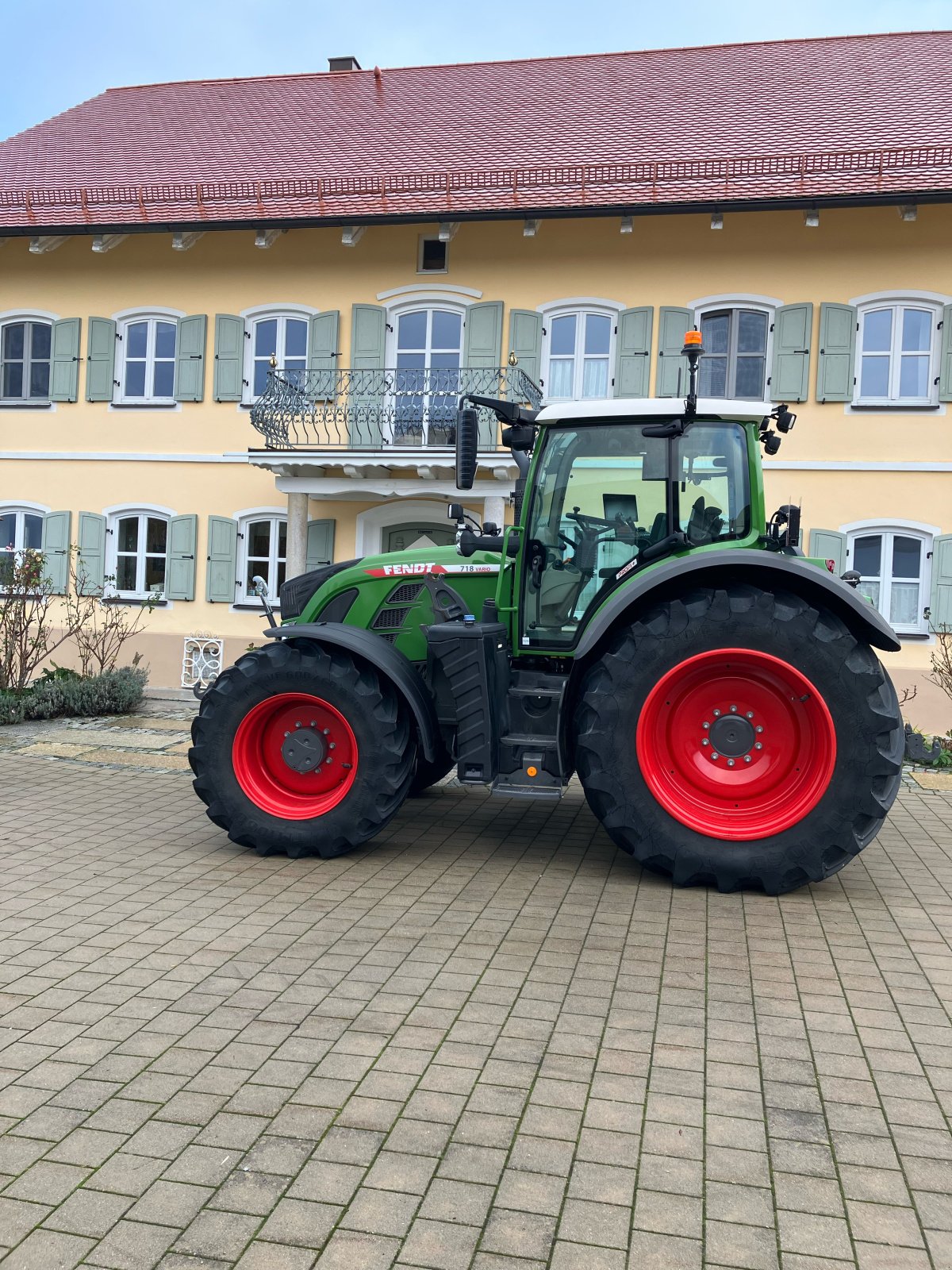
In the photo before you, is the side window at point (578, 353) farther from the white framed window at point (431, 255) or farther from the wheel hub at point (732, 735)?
the wheel hub at point (732, 735)

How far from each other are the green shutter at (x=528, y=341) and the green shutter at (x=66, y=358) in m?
6.11

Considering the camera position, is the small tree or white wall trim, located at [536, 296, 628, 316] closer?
the small tree

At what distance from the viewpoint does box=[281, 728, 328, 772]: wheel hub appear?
636cm

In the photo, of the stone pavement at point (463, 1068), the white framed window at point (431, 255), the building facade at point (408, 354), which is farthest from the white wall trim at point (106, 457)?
the stone pavement at point (463, 1068)

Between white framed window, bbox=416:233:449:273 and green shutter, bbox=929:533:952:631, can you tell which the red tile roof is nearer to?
white framed window, bbox=416:233:449:273

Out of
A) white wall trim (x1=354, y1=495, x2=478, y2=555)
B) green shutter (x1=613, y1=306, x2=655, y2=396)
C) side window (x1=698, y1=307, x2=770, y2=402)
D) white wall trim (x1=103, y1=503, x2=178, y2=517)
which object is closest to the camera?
side window (x1=698, y1=307, x2=770, y2=402)

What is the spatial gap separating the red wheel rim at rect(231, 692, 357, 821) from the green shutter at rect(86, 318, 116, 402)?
426 inches

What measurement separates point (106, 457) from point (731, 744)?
12169mm

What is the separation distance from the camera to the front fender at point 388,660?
6.21 metres

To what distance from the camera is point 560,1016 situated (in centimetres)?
412

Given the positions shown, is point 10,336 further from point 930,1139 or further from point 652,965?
point 930,1139

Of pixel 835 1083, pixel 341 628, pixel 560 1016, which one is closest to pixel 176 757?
pixel 341 628

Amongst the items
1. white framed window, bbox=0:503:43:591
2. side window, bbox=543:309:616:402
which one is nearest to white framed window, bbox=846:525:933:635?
side window, bbox=543:309:616:402

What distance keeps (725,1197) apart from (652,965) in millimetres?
1773
